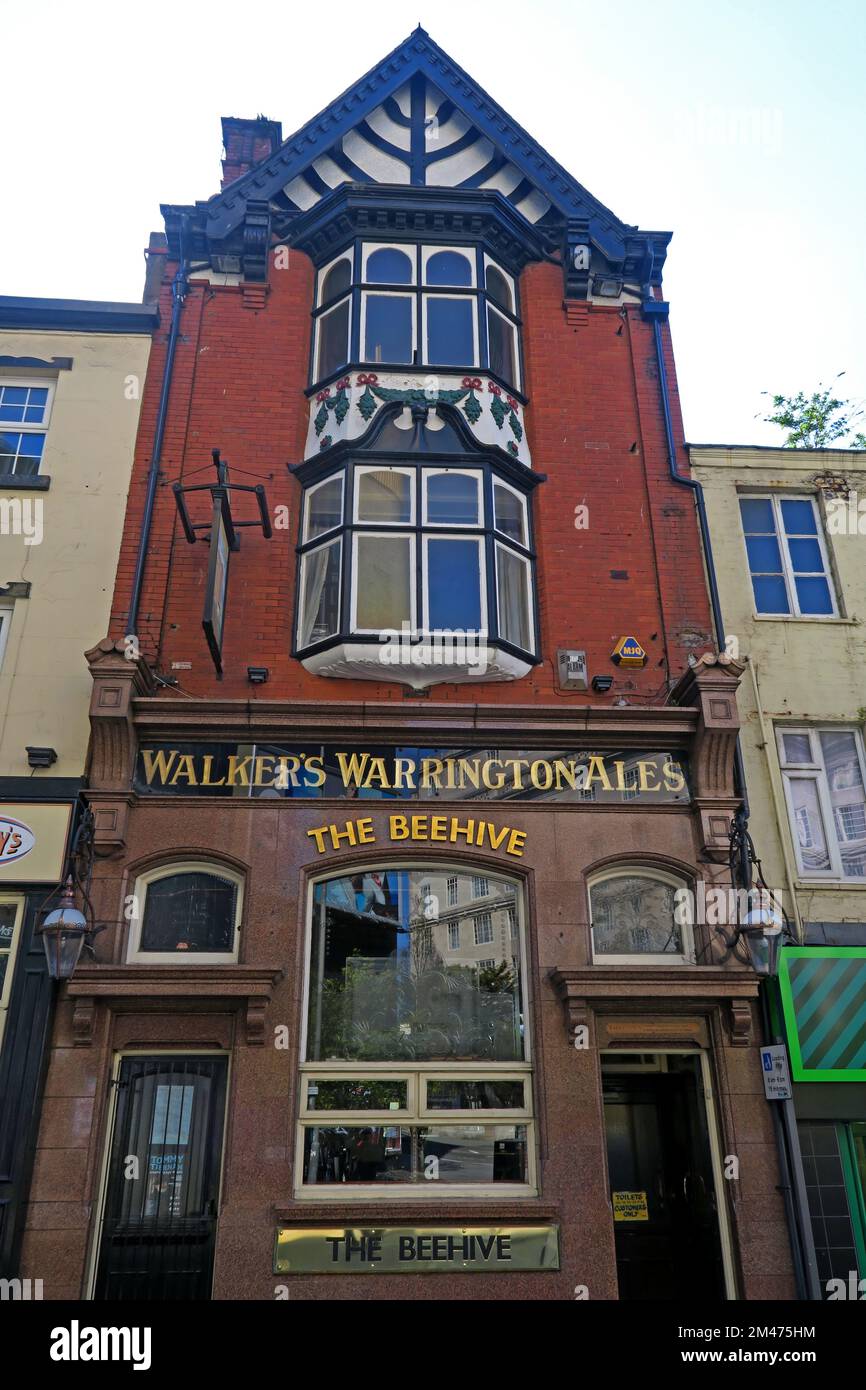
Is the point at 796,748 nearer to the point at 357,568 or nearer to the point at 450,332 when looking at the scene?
the point at 357,568

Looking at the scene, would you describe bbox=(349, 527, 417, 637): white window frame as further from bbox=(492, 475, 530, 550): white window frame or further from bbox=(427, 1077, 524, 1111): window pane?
bbox=(427, 1077, 524, 1111): window pane

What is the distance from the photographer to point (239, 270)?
1392 centimetres

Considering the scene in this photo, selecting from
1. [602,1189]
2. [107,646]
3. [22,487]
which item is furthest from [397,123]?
[602,1189]

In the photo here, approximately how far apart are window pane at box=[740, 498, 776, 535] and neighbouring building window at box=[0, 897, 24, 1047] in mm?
10184

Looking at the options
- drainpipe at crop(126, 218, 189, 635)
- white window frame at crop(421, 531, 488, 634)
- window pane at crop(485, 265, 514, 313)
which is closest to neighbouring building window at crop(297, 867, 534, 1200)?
white window frame at crop(421, 531, 488, 634)

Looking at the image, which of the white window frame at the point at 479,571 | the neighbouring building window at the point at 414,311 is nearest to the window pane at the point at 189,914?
the white window frame at the point at 479,571

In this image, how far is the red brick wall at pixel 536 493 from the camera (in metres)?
11.7

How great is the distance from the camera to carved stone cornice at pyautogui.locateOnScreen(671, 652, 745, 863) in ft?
35.3

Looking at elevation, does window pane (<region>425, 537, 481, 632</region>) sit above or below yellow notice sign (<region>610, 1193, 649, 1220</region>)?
above

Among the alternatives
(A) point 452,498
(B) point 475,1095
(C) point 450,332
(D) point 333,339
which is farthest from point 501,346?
(B) point 475,1095

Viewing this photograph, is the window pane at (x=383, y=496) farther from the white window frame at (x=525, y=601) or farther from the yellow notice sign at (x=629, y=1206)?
the yellow notice sign at (x=629, y=1206)

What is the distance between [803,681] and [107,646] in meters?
8.39
